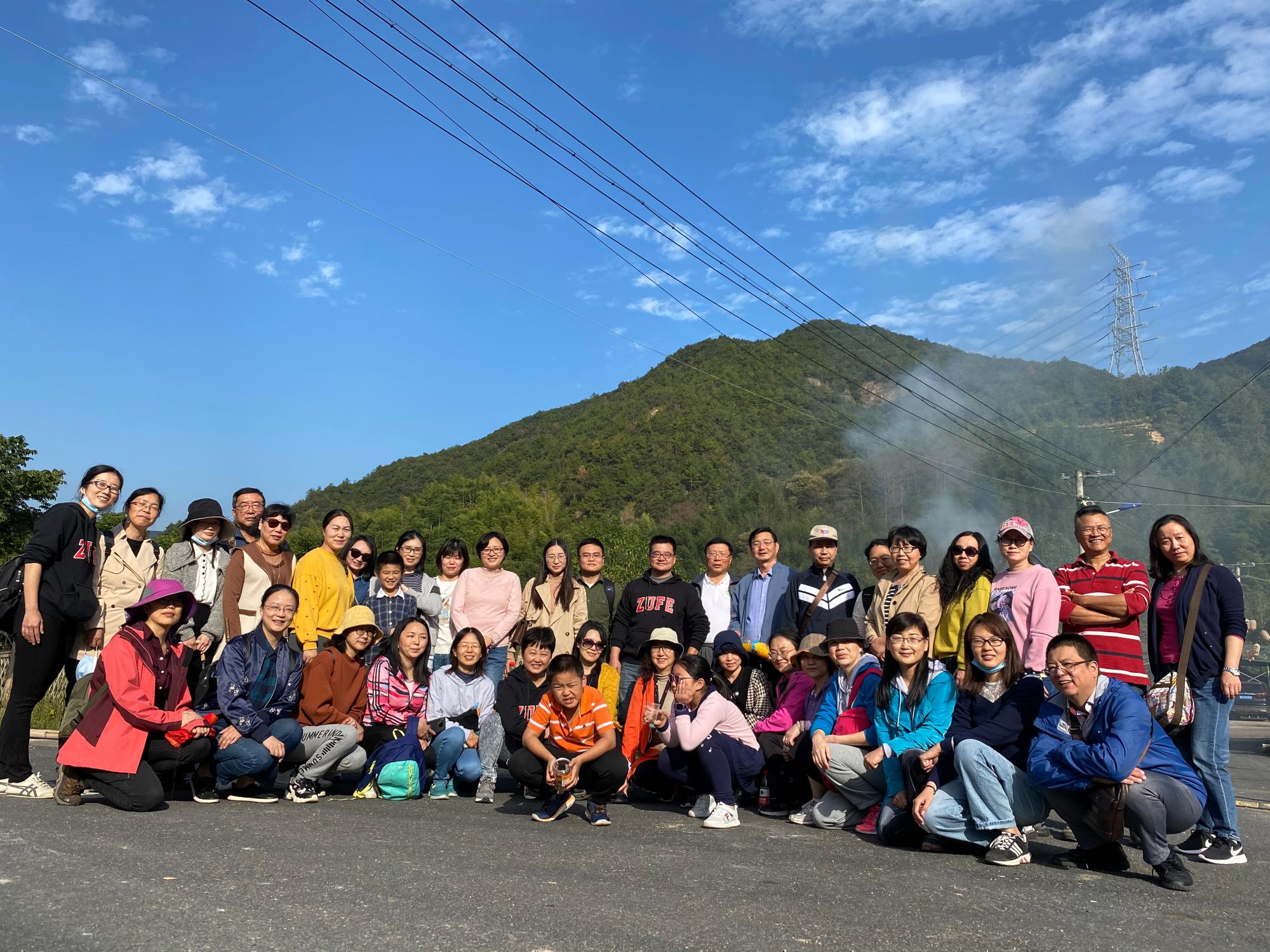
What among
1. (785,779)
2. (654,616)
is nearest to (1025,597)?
(785,779)

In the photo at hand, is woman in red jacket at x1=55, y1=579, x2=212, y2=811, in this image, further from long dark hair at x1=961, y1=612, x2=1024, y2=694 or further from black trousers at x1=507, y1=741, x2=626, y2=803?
long dark hair at x1=961, y1=612, x2=1024, y2=694

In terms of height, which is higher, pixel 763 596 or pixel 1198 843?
pixel 763 596

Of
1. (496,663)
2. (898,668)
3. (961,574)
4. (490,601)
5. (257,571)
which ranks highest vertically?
(961,574)

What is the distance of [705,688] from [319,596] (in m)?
3.12

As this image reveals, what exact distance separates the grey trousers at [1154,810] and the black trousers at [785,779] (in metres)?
1.89

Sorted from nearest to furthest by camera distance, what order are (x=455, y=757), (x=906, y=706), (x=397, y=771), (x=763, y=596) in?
(x=906, y=706)
(x=397, y=771)
(x=455, y=757)
(x=763, y=596)

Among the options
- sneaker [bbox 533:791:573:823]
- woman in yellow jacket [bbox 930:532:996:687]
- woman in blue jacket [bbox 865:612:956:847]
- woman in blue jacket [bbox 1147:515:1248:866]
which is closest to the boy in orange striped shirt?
sneaker [bbox 533:791:573:823]

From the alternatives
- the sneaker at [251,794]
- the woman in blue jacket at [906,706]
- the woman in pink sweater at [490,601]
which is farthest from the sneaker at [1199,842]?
the sneaker at [251,794]

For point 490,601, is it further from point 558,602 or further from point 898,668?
point 898,668

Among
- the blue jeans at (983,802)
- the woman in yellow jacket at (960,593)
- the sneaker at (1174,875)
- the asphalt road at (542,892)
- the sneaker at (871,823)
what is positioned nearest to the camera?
the asphalt road at (542,892)

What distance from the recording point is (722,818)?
5566 millimetres

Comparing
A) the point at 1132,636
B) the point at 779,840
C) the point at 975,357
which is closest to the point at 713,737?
the point at 779,840

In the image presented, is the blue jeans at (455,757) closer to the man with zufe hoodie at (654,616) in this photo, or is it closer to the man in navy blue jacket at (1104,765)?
the man with zufe hoodie at (654,616)

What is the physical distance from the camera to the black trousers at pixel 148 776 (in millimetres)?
5453
